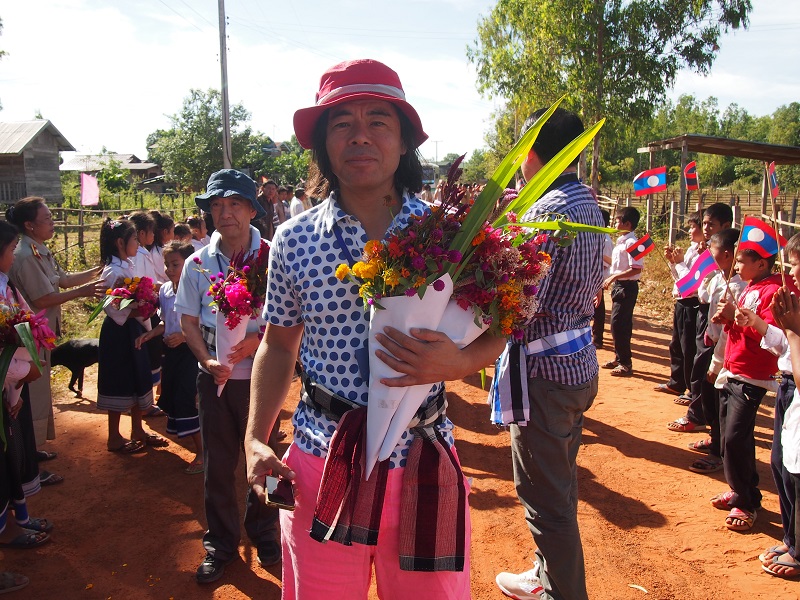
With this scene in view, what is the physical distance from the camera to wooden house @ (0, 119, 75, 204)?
25.4m

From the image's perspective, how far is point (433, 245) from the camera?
A: 1.52 meters

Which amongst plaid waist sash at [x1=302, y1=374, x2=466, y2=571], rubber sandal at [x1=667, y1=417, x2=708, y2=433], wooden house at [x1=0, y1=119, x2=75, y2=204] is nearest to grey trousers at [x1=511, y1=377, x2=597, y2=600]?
plaid waist sash at [x1=302, y1=374, x2=466, y2=571]

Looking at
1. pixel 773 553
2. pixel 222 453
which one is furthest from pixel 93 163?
pixel 773 553

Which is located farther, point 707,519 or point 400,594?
point 707,519

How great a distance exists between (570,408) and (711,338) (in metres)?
2.95

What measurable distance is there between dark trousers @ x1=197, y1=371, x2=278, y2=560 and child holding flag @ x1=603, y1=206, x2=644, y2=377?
17.1 ft

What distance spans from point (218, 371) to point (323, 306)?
170 cm

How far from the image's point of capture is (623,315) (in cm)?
723

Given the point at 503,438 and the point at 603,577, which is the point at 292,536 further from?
the point at 503,438

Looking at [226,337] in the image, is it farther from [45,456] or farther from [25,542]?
[45,456]

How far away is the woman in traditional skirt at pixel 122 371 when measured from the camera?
5.02 metres

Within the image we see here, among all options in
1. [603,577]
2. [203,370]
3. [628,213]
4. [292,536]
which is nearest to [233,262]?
[203,370]

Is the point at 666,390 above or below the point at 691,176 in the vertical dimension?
below

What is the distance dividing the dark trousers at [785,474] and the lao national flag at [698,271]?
1.65 metres
